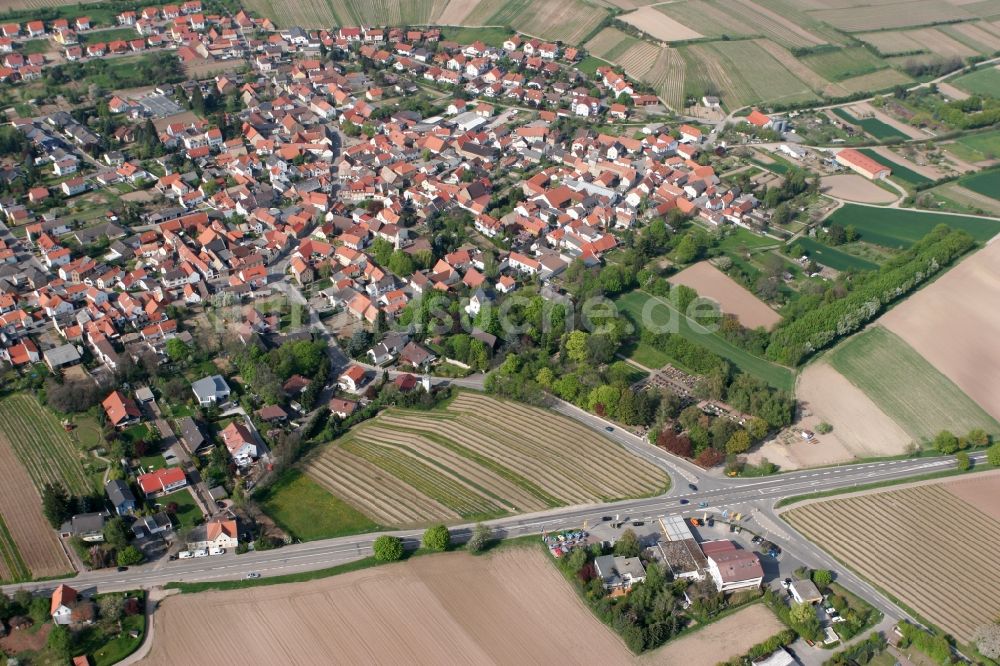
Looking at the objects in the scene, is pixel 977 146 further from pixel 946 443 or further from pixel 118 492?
pixel 118 492

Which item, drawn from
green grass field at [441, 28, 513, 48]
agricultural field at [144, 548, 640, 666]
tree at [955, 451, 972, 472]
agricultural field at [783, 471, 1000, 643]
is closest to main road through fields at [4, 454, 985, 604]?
tree at [955, 451, 972, 472]

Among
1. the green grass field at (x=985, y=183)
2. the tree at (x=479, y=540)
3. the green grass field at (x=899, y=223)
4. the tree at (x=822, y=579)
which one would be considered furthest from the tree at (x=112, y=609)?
the green grass field at (x=985, y=183)

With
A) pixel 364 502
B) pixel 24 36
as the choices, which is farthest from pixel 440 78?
pixel 364 502

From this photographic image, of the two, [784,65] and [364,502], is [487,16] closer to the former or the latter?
[784,65]

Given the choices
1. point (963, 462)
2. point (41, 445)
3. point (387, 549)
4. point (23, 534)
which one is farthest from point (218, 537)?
point (963, 462)

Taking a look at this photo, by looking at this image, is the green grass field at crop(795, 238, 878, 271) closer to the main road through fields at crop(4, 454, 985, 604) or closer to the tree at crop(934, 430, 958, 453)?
the tree at crop(934, 430, 958, 453)

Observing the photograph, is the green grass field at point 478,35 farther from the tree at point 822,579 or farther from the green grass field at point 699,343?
the tree at point 822,579
